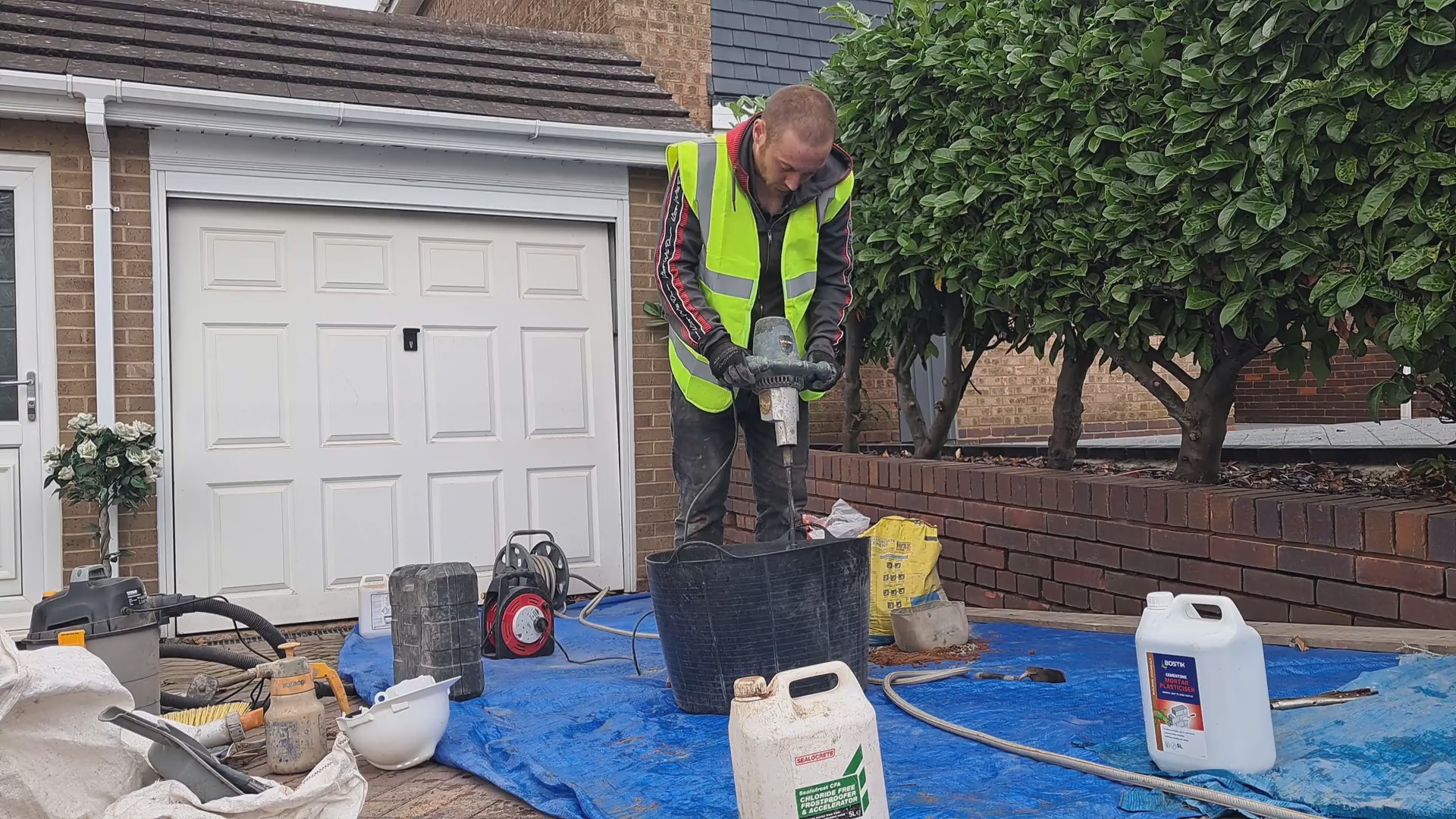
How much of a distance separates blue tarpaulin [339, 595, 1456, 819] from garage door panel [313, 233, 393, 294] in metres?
2.76

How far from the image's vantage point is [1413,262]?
128 inches

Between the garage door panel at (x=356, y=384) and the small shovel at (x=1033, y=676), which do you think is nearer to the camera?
the small shovel at (x=1033, y=676)

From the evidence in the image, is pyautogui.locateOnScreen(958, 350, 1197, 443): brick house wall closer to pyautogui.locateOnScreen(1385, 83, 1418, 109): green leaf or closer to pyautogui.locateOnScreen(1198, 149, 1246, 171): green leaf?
pyautogui.locateOnScreen(1198, 149, 1246, 171): green leaf

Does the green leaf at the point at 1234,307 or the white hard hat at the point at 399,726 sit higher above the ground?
the green leaf at the point at 1234,307

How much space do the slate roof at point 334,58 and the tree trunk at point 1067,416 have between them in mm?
3003

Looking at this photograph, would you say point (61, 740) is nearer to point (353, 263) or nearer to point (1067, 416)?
point (353, 263)

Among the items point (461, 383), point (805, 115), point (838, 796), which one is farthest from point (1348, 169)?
point (461, 383)

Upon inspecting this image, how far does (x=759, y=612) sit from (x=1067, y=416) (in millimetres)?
2842

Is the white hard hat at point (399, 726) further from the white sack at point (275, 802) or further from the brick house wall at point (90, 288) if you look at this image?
the brick house wall at point (90, 288)

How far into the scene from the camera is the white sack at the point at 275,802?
91.9 inches

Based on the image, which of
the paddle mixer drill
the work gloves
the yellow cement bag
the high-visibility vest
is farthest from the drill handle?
the yellow cement bag

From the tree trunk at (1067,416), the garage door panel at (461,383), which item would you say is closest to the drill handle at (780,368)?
the tree trunk at (1067,416)

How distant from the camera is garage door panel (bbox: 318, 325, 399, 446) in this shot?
625 centimetres

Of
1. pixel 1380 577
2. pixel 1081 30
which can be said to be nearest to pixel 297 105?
pixel 1081 30
